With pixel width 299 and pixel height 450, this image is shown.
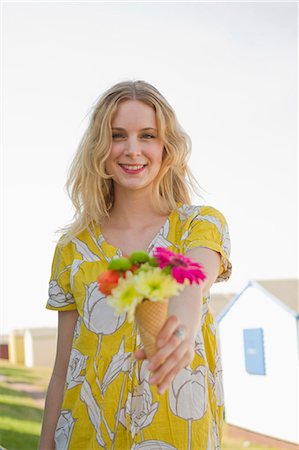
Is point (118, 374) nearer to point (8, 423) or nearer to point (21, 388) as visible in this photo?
point (8, 423)

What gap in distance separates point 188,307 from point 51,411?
728 millimetres

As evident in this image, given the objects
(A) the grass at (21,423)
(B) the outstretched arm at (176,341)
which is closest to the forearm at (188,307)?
(B) the outstretched arm at (176,341)

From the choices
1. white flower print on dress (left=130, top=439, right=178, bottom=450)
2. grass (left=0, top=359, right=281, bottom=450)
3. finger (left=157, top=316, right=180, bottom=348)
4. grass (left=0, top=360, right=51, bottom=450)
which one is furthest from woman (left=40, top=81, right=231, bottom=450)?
grass (left=0, top=359, right=281, bottom=450)

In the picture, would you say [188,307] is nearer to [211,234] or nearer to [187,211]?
[211,234]

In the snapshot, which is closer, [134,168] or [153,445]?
[153,445]

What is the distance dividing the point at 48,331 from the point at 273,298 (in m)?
8.47

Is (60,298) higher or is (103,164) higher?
(103,164)

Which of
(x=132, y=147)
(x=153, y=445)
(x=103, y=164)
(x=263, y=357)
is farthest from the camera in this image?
(x=263, y=357)

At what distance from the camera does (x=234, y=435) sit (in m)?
8.45

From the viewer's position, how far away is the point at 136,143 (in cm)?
188

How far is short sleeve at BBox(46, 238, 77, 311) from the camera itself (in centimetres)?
201

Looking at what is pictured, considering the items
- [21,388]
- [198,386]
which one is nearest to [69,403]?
[198,386]

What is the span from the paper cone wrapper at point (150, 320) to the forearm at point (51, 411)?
75 centimetres

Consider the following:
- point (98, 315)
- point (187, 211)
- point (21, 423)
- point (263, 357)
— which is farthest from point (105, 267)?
point (21, 423)
